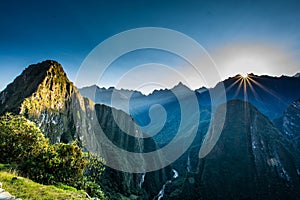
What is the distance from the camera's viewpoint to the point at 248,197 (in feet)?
382

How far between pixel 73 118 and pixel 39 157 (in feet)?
344

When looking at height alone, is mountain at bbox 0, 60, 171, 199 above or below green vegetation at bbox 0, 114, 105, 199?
above

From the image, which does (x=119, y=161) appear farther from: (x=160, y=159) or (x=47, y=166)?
(x=47, y=166)

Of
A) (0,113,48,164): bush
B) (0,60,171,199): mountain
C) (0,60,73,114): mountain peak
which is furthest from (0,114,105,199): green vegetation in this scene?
(0,60,73,114): mountain peak

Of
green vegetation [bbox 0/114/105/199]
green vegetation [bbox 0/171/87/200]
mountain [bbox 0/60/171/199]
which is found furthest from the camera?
mountain [bbox 0/60/171/199]

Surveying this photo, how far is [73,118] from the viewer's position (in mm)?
116500

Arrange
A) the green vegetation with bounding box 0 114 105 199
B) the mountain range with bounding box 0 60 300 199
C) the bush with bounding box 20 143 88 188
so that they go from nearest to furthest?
the bush with bounding box 20 143 88 188, the green vegetation with bounding box 0 114 105 199, the mountain range with bounding box 0 60 300 199

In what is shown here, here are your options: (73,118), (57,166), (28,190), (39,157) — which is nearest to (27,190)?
(28,190)

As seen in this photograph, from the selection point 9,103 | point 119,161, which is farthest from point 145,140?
point 9,103

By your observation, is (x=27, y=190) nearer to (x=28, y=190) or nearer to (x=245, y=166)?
(x=28, y=190)

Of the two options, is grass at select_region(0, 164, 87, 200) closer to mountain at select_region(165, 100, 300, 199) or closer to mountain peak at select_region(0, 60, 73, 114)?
mountain peak at select_region(0, 60, 73, 114)

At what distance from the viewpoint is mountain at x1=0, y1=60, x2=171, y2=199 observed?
92.9m

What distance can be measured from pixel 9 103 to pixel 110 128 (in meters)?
75.4

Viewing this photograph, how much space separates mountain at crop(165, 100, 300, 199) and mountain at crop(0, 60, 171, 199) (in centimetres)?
2493
